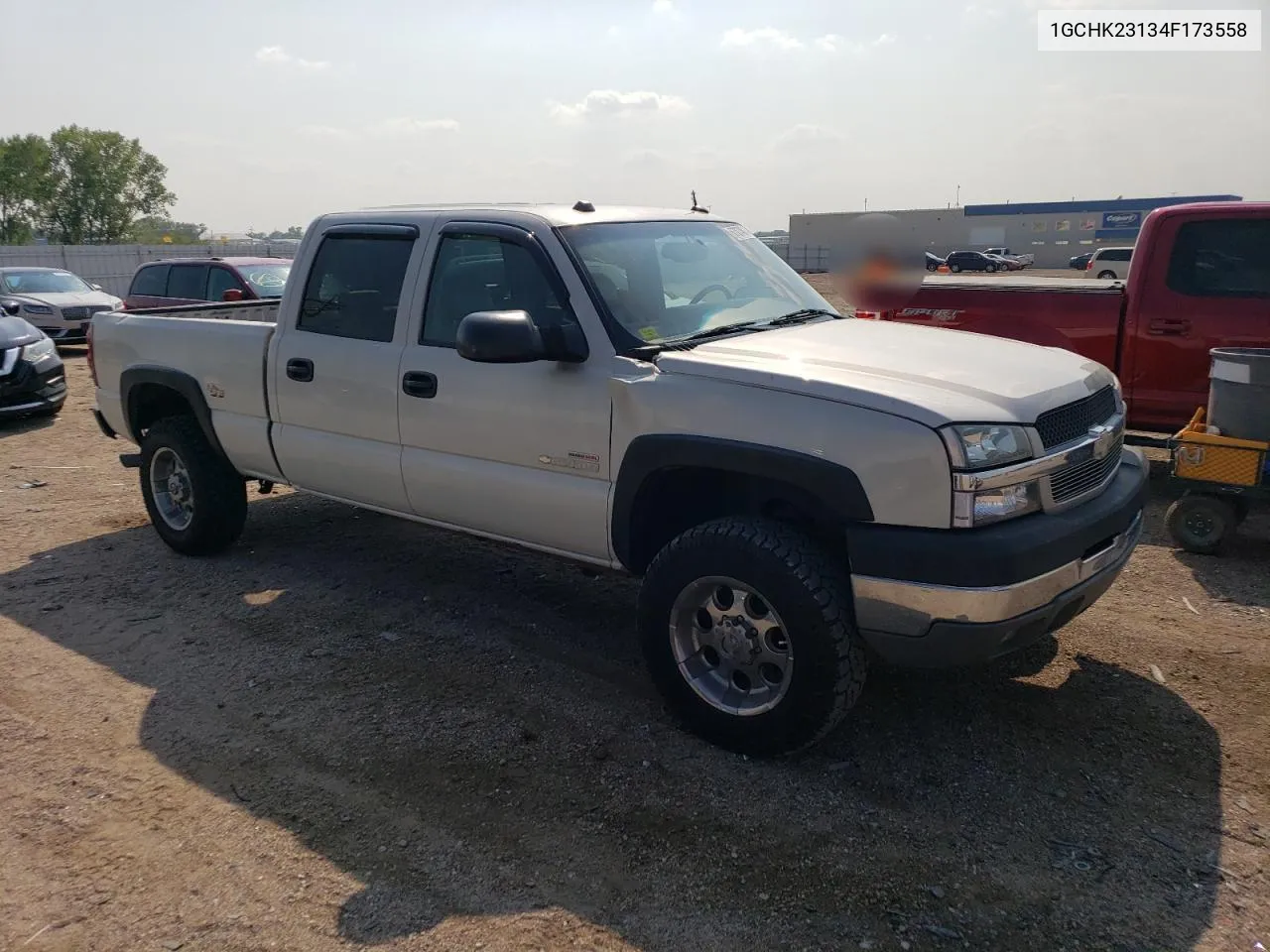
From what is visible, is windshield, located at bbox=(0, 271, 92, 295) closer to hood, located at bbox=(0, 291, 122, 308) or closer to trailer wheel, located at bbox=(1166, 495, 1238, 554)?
hood, located at bbox=(0, 291, 122, 308)

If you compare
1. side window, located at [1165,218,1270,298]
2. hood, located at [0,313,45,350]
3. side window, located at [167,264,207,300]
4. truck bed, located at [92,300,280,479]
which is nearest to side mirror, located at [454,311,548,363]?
truck bed, located at [92,300,280,479]

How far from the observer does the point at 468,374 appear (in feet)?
14.1

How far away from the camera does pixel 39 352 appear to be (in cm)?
1093

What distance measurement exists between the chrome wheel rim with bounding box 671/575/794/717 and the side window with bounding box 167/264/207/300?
11975mm

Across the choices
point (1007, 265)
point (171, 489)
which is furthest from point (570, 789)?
point (1007, 265)

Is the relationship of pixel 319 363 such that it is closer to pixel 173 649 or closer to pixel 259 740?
pixel 173 649

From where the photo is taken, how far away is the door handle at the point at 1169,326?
23.2 feet

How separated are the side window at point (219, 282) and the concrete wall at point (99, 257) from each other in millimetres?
20884

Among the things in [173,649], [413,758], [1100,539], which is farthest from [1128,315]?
[173,649]

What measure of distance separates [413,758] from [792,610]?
60.9 inches

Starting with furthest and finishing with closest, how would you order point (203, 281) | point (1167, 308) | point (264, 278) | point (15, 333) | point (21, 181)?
point (21, 181), point (203, 281), point (264, 278), point (15, 333), point (1167, 308)

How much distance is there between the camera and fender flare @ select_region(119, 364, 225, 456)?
5.68 meters

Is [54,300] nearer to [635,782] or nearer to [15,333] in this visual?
[15,333]

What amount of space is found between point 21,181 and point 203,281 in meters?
70.3
